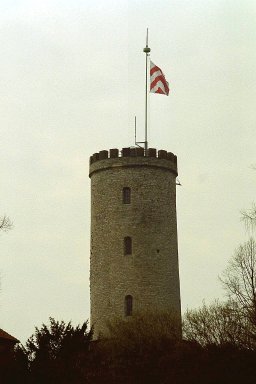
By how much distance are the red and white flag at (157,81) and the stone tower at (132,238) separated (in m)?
4.48

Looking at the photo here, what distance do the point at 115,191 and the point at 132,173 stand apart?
4.82ft

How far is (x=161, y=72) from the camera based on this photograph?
49469 mm

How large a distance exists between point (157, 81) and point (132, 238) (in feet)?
30.0

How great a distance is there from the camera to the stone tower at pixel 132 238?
4994 centimetres

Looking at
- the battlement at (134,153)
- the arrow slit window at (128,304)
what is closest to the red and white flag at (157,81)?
the battlement at (134,153)

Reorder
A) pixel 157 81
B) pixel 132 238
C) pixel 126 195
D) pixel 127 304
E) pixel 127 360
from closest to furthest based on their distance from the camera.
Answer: pixel 127 360 < pixel 157 81 < pixel 127 304 < pixel 132 238 < pixel 126 195

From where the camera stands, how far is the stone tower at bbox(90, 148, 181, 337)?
1966 inches

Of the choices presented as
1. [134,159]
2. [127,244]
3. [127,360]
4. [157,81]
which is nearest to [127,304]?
[127,244]

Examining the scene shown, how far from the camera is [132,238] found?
1984 inches

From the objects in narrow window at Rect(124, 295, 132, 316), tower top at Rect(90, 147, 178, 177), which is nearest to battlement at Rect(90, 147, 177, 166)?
tower top at Rect(90, 147, 178, 177)

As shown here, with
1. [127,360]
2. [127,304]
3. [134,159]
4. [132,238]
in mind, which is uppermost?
[134,159]

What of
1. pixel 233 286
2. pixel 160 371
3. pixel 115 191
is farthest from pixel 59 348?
pixel 115 191

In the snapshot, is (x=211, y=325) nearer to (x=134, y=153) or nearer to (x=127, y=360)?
(x=127, y=360)

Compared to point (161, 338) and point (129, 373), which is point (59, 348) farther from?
point (161, 338)
